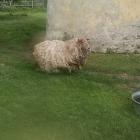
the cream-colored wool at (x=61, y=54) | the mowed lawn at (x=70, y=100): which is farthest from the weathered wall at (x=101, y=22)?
the cream-colored wool at (x=61, y=54)

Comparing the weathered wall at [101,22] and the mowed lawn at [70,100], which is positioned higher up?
the weathered wall at [101,22]

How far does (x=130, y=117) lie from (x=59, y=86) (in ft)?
6.56

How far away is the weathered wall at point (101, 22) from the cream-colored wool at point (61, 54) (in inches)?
106

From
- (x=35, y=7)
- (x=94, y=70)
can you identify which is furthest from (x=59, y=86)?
(x=35, y=7)

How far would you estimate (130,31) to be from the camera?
13.7 metres

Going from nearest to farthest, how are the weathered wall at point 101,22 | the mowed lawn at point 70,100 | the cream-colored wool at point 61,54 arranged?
the mowed lawn at point 70,100 → the cream-colored wool at point 61,54 → the weathered wall at point 101,22

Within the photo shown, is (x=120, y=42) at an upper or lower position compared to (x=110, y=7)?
lower

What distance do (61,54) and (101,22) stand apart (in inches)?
124

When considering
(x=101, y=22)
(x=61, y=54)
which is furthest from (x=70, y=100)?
(x=101, y=22)

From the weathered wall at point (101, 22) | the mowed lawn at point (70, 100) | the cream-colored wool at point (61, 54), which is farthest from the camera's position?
the weathered wall at point (101, 22)

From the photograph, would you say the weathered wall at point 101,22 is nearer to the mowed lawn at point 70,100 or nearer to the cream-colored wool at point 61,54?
the mowed lawn at point 70,100

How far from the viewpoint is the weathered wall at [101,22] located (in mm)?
13570

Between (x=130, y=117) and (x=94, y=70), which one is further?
(x=94, y=70)

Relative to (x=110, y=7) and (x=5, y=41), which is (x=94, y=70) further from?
(x=5, y=41)
